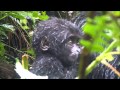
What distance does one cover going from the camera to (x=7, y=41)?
1456mm

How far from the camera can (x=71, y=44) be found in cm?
126
